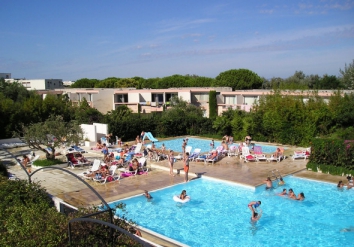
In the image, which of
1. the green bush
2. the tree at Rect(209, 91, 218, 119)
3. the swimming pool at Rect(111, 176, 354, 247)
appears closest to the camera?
the swimming pool at Rect(111, 176, 354, 247)

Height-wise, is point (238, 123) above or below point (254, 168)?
above

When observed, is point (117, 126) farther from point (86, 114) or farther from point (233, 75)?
point (233, 75)

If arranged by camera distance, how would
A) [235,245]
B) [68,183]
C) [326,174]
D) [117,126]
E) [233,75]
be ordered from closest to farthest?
[235,245] → [68,183] → [326,174] → [117,126] → [233,75]

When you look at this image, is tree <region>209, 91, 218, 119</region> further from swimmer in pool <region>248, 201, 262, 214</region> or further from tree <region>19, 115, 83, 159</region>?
swimmer in pool <region>248, 201, 262, 214</region>

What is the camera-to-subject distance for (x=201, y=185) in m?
16.3

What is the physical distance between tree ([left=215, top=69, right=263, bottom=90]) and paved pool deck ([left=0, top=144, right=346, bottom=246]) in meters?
47.2

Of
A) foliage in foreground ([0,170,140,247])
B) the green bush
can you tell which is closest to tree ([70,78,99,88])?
the green bush

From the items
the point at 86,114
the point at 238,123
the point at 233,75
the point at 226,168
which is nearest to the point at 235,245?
the point at 226,168

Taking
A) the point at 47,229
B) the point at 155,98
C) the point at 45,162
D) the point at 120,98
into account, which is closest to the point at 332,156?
the point at 47,229

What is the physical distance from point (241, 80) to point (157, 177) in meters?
53.3

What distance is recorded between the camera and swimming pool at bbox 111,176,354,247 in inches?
431

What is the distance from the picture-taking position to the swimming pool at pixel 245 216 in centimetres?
1094

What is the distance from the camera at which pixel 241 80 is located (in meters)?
67.3

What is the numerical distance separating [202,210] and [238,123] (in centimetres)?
1647
